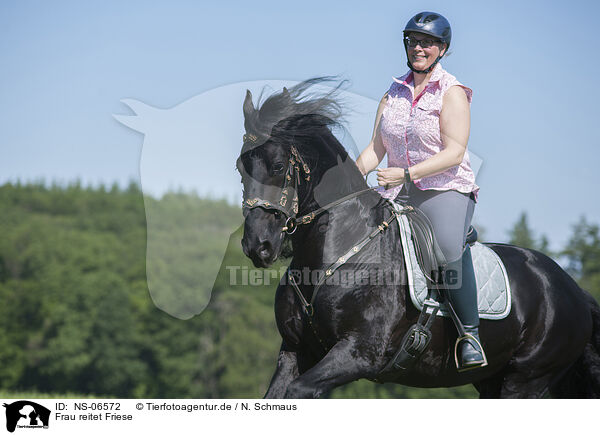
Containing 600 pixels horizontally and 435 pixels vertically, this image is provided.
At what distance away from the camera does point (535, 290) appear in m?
5.46

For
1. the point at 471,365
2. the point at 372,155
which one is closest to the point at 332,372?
the point at 471,365

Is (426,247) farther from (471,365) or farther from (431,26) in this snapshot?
(431,26)

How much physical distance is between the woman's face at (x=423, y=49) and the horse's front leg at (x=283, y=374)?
2278 mm

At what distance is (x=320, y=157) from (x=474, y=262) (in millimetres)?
1468

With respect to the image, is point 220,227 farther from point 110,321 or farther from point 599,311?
point 599,311

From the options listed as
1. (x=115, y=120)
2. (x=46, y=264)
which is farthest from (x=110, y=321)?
(x=115, y=120)

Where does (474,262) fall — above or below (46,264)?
above

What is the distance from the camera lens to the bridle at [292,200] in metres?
4.38

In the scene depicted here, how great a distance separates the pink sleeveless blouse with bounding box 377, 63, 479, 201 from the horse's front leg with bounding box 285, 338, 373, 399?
1348 millimetres

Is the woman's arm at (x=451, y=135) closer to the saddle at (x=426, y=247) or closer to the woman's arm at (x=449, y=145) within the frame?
the woman's arm at (x=449, y=145)

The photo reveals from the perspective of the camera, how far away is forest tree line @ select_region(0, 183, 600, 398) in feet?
169

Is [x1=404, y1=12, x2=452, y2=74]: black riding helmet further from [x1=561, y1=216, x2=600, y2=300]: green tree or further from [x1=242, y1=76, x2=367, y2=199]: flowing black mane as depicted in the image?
[x1=561, y1=216, x2=600, y2=300]: green tree

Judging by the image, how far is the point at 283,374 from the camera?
190 inches
